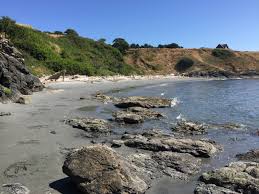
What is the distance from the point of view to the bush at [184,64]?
12975 centimetres

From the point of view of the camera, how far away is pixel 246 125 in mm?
27375

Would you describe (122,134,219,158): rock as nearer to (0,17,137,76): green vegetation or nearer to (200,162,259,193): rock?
(200,162,259,193): rock

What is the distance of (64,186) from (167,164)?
4366mm

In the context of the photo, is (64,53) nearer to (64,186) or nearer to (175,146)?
(175,146)

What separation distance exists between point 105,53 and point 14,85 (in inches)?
3078

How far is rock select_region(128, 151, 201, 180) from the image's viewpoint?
1417 cm

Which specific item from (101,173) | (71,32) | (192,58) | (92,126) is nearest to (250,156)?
(101,173)

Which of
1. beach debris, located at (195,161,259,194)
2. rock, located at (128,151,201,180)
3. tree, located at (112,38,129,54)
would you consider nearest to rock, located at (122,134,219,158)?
rock, located at (128,151,201,180)

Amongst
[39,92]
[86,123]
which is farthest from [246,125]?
[39,92]

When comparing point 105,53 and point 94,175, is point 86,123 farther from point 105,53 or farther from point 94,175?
point 105,53

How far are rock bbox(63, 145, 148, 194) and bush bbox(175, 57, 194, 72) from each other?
390 ft

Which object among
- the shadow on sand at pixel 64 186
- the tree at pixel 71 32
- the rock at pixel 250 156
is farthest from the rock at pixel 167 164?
the tree at pixel 71 32

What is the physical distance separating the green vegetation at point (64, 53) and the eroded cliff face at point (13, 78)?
2345 centimetres

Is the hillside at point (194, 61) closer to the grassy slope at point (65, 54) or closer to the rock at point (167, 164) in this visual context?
the grassy slope at point (65, 54)
